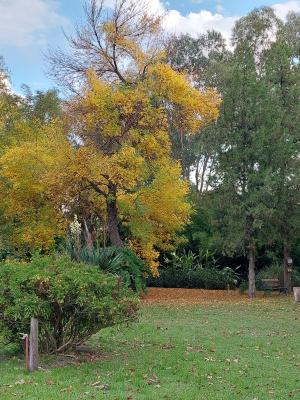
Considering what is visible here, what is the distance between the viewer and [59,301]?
729 cm

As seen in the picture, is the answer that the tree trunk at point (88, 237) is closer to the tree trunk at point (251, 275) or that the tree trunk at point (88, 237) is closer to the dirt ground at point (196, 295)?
the dirt ground at point (196, 295)

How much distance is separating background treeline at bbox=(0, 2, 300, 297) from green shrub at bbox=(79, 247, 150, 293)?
272 millimetres

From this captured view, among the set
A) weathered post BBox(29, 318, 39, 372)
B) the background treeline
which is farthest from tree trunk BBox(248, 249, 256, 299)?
weathered post BBox(29, 318, 39, 372)

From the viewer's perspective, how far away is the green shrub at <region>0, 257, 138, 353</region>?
739 centimetres

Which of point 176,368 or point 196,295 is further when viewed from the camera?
point 196,295

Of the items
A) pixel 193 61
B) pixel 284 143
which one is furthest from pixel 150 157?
pixel 193 61

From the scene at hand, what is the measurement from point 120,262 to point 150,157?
4.00 m

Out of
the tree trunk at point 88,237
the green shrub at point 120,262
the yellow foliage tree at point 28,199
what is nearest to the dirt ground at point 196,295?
the green shrub at point 120,262

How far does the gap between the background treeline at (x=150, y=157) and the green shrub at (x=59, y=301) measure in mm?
9296

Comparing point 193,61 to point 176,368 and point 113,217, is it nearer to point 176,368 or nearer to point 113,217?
point 113,217

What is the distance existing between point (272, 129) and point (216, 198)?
3.44 meters

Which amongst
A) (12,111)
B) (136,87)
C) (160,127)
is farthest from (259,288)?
(12,111)

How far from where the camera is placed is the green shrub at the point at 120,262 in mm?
17438

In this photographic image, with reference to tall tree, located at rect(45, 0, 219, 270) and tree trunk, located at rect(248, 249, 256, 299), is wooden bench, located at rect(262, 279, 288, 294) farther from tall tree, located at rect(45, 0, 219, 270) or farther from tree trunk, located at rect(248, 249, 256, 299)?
tall tree, located at rect(45, 0, 219, 270)
